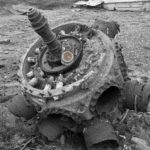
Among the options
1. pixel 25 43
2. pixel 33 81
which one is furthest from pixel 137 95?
pixel 25 43

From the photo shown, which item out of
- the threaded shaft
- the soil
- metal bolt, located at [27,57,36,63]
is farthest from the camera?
the soil

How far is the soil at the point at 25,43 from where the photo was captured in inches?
205

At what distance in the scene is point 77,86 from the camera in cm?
412

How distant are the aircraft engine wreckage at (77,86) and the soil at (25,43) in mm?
479

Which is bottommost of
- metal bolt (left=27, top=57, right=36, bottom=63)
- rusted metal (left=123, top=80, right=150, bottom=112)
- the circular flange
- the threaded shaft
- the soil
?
the soil

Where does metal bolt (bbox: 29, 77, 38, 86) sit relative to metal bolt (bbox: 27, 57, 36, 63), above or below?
below

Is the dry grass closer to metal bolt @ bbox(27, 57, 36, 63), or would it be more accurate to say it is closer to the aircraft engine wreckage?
metal bolt @ bbox(27, 57, 36, 63)

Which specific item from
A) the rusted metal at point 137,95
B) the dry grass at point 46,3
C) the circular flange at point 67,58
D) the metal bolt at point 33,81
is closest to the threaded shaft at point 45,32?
the circular flange at point 67,58

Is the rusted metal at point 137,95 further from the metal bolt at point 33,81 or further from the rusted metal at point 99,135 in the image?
the metal bolt at point 33,81

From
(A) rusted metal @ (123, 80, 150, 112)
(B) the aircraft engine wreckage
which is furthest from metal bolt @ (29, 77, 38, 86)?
(A) rusted metal @ (123, 80, 150, 112)

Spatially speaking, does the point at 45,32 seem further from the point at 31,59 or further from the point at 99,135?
the point at 99,135

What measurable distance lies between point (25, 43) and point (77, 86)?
19.6 feet

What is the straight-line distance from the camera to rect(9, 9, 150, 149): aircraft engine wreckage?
162 inches

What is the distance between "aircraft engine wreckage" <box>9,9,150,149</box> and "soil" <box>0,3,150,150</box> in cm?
48
